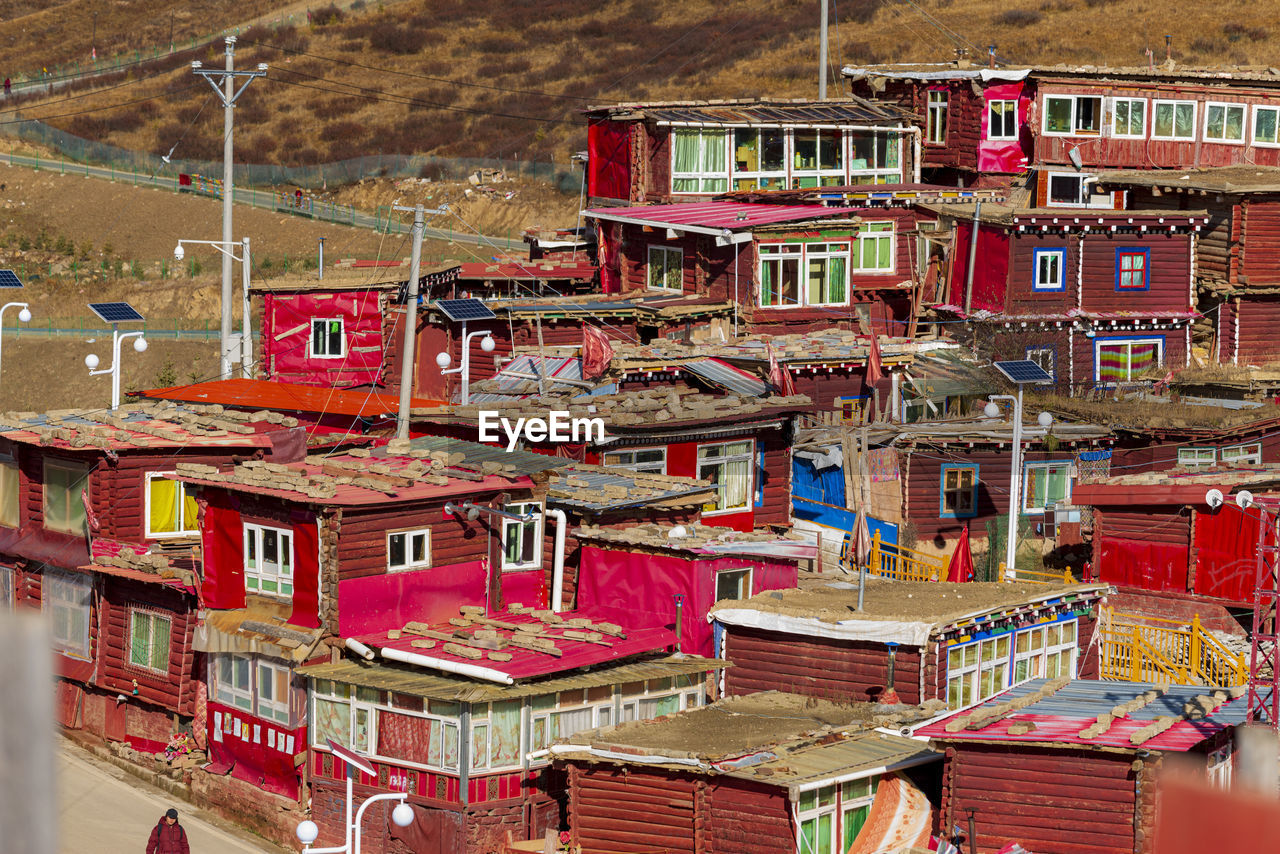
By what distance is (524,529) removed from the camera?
32.9 metres

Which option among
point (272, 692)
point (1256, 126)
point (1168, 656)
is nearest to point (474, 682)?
point (272, 692)

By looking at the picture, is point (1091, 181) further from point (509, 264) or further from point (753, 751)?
point (753, 751)

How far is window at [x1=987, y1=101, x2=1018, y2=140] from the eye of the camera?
206 feet

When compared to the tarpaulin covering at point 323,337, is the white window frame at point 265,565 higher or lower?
lower

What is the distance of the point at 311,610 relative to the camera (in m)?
29.9

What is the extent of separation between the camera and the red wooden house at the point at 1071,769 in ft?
77.5

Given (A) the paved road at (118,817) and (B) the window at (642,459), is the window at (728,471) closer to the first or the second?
(B) the window at (642,459)

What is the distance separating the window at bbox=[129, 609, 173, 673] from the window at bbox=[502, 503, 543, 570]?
6793 mm

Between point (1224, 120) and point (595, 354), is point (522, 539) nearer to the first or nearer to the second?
point (595, 354)

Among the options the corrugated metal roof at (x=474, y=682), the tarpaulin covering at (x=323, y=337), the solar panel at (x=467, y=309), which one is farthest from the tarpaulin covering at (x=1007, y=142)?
the corrugated metal roof at (x=474, y=682)

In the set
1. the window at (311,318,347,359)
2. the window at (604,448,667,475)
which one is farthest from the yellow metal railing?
the window at (311,318,347,359)

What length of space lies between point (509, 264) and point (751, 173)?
29.0ft

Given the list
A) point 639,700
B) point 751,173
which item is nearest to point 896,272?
point 751,173

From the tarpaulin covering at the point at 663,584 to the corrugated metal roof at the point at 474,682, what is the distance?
1312mm
